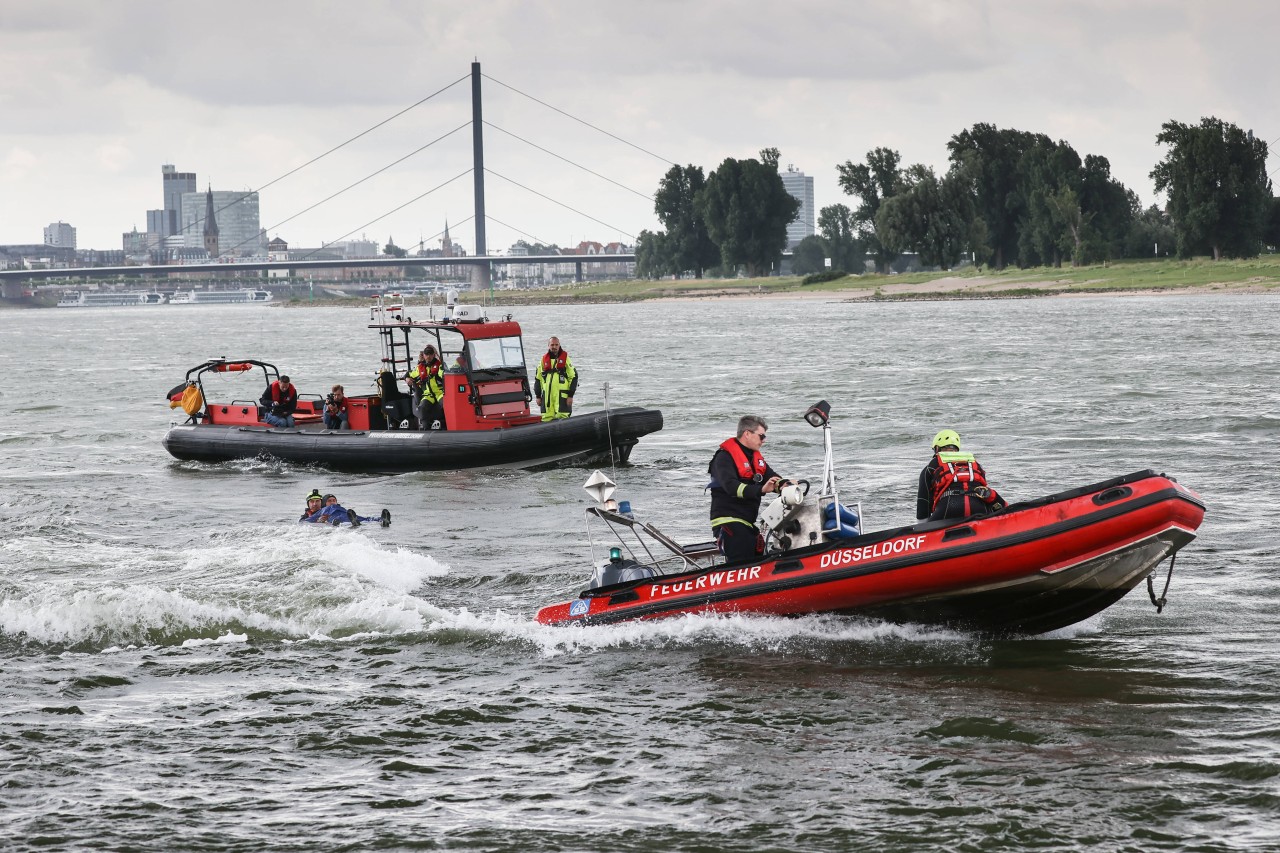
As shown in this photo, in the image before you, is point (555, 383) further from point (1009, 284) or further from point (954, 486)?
point (1009, 284)

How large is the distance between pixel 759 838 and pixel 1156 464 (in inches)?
461

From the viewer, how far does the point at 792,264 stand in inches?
5251

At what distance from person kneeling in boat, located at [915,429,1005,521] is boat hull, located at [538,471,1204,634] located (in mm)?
191

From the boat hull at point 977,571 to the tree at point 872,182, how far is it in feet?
277

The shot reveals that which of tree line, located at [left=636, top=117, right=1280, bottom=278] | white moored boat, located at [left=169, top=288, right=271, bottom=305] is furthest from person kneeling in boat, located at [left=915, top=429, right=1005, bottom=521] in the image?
white moored boat, located at [left=169, top=288, right=271, bottom=305]

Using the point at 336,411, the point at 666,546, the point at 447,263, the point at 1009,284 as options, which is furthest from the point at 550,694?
the point at 447,263

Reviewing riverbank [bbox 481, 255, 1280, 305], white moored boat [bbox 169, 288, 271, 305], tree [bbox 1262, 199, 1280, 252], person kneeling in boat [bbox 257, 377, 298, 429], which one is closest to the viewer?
person kneeling in boat [bbox 257, 377, 298, 429]

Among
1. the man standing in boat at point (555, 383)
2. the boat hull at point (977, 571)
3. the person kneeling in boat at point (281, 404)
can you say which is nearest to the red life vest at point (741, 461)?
the boat hull at point (977, 571)

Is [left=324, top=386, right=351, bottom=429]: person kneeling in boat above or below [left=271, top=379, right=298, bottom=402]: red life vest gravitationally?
below

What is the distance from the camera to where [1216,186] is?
243ft

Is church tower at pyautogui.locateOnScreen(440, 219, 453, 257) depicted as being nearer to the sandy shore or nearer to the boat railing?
the sandy shore

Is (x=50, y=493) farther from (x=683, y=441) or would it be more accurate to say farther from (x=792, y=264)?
(x=792, y=264)

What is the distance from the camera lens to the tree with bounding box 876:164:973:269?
84188 mm

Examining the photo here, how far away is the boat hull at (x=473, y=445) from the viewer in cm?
1741
